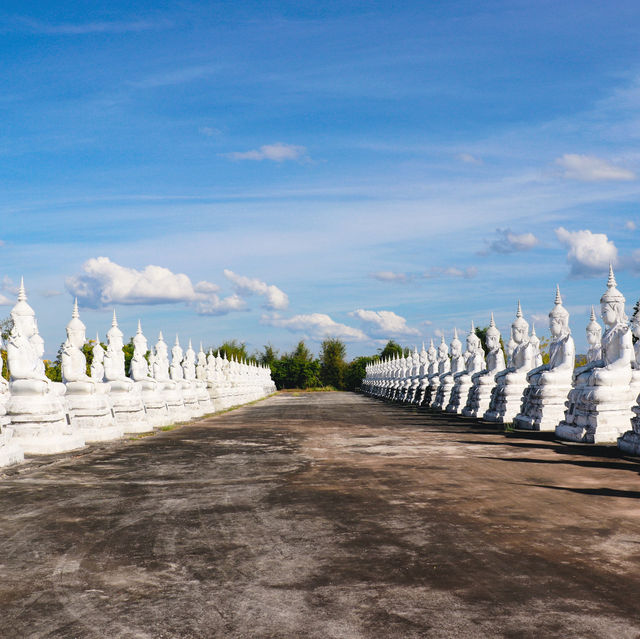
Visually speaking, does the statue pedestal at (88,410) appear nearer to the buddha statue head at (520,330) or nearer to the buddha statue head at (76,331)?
the buddha statue head at (76,331)

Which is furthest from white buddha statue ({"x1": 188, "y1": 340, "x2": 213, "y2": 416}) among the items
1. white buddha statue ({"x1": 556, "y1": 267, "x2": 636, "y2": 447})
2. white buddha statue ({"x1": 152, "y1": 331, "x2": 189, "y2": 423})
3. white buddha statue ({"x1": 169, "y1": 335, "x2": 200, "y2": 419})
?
white buddha statue ({"x1": 556, "y1": 267, "x2": 636, "y2": 447})

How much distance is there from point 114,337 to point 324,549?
1348 centimetres

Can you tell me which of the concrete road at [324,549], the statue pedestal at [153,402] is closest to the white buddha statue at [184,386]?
the statue pedestal at [153,402]

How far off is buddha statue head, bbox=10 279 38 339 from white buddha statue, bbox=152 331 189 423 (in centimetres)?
861

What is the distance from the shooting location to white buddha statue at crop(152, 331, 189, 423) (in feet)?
70.9

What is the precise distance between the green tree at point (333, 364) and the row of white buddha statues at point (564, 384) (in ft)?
246

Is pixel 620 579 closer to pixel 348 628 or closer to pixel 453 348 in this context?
pixel 348 628

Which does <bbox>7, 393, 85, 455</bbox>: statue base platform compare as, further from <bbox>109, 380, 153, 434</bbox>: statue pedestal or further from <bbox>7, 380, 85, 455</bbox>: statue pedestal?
<bbox>109, 380, 153, 434</bbox>: statue pedestal

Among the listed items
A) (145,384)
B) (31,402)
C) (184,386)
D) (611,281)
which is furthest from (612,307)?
(184,386)

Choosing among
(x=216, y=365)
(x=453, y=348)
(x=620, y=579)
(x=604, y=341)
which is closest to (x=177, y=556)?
(x=620, y=579)

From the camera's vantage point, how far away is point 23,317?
12906 mm

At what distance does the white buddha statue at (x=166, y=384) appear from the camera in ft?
70.9

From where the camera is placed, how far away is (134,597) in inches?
173

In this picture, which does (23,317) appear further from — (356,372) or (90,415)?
(356,372)
